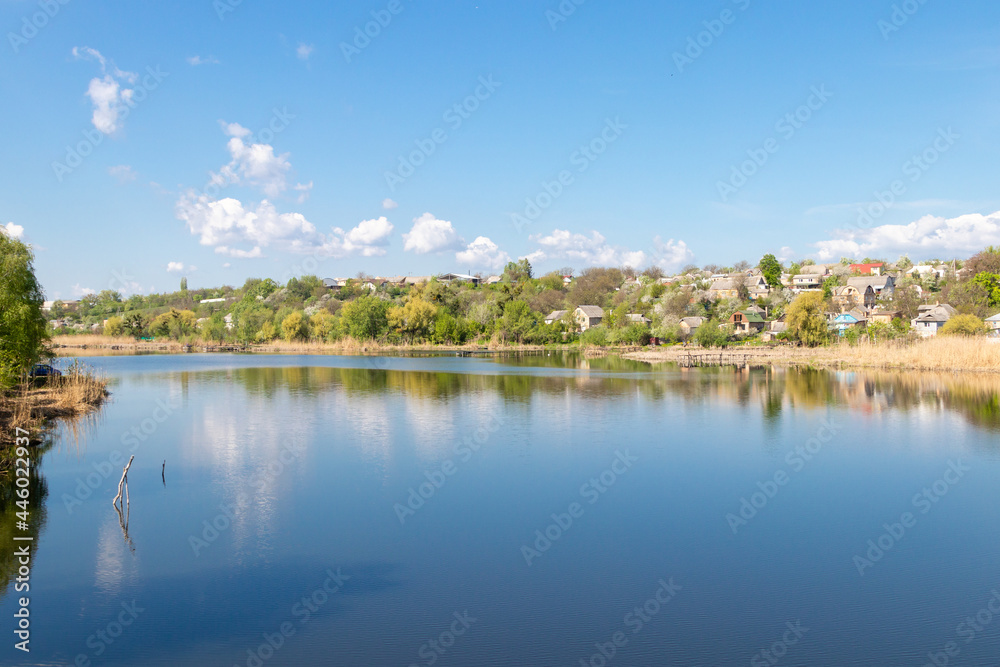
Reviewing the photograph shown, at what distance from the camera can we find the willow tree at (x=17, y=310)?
22016 mm

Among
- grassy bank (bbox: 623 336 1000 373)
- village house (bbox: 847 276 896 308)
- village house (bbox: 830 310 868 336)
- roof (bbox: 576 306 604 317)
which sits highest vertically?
village house (bbox: 847 276 896 308)

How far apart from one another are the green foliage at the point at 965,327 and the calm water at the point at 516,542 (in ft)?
95.7

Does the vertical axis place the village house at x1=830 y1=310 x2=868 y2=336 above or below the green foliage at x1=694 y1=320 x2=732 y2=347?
above

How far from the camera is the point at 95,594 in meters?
9.99

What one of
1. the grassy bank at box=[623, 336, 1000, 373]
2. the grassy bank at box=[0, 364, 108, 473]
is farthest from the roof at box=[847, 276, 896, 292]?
the grassy bank at box=[0, 364, 108, 473]

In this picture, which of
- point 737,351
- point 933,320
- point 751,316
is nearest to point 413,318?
point 737,351

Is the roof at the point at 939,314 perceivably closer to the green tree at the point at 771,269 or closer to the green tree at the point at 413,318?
the green tree at the point at 771,269

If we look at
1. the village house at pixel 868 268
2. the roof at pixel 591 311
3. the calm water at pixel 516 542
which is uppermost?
the village house at pixel 868 268

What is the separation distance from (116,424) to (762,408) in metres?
25.8

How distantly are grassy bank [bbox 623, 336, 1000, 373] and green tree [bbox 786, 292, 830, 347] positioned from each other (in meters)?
1.84

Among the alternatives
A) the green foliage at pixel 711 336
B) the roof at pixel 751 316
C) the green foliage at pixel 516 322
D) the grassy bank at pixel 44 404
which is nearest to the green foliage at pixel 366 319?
the green foliage at pixel 516 322

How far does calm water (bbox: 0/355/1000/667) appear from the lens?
8883mm

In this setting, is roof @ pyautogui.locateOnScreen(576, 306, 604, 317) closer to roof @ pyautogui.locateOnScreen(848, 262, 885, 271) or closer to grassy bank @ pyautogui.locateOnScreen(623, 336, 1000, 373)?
grassy bank @ pyautogui.locateOnScreen(623, 336, 1000, 373)

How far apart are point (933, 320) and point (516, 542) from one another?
5765 centimetres
